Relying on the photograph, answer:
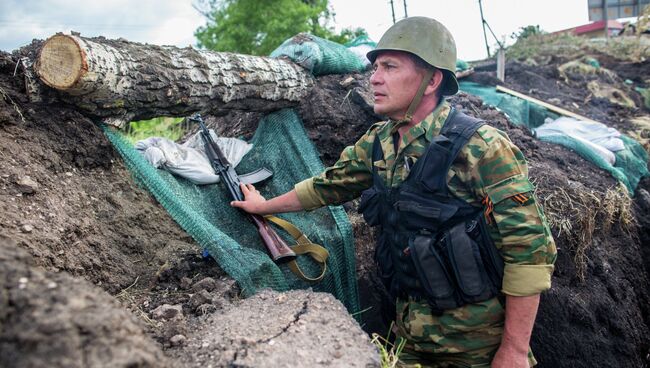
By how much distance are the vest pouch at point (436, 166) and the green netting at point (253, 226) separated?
1039 mm

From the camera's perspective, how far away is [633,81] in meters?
9.50

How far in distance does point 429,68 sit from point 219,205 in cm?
170

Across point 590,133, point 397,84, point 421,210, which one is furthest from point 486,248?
point 590,133

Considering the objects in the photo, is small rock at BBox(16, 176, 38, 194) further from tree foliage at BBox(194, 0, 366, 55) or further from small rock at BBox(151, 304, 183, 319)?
tree foliage at BBox(194, 0, 366, 55)

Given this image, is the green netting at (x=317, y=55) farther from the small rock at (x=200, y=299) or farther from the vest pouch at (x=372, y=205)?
the small rock at (x=200, y=299)

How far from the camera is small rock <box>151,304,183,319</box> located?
2338 mm

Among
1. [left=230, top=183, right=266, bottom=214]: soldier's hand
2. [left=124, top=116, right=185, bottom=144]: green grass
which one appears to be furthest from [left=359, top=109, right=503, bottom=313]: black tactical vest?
[left=124, top=116, right=185, bottom=144]: green grass

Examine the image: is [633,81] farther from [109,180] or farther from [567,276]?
[109,180]

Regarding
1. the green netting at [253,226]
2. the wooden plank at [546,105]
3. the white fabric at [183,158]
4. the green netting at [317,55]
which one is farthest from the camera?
the wooden plank at [546,105]

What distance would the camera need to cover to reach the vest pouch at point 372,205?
9.36 ft

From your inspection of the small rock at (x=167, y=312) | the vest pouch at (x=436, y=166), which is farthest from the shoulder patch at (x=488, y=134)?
the small rock at (x=167, y=312)

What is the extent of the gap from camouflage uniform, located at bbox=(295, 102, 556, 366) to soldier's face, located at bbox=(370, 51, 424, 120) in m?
0.12

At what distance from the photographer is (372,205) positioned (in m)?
2.88

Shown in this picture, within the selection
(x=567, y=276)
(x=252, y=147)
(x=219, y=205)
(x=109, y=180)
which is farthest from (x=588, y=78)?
(x=109, y=180)
